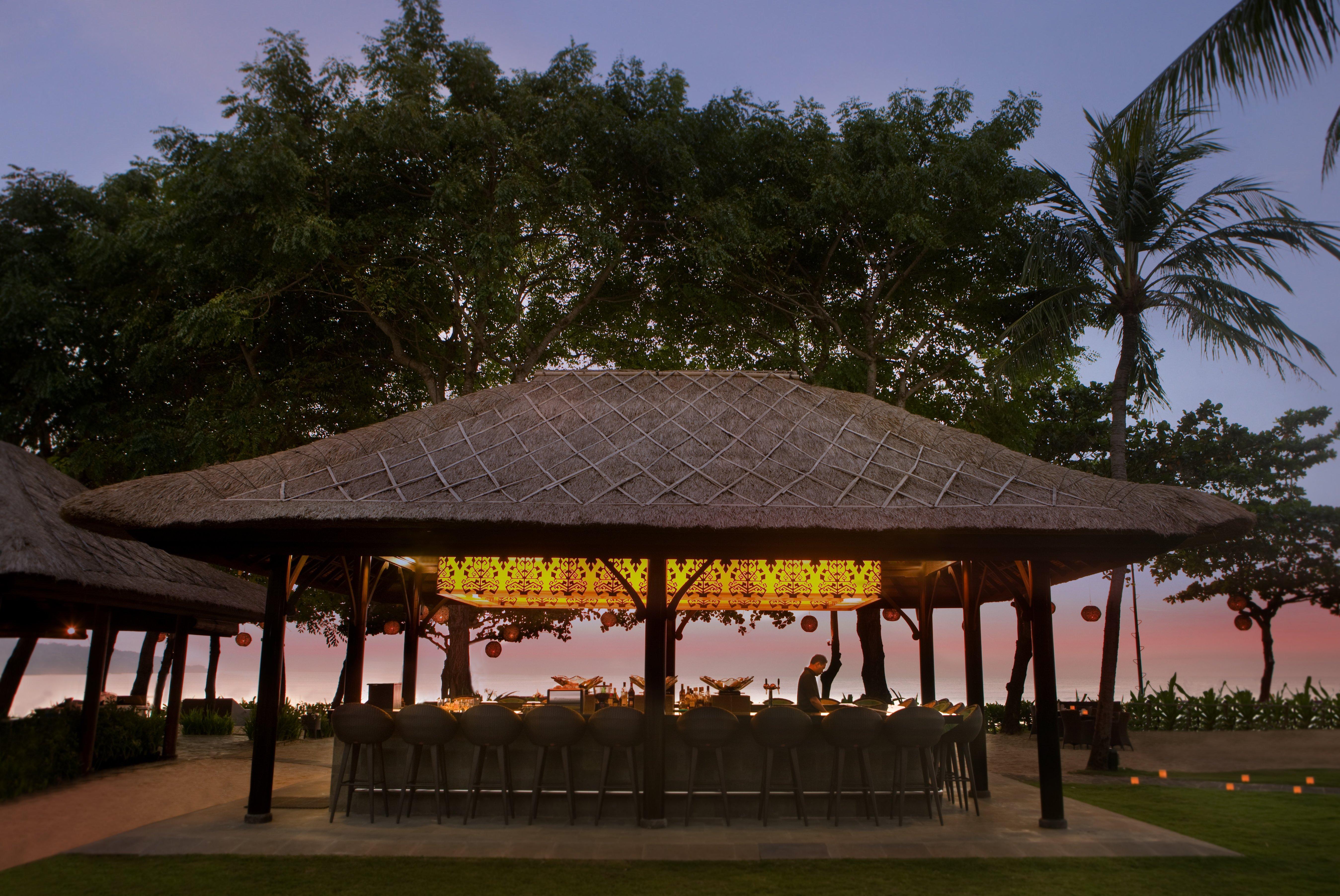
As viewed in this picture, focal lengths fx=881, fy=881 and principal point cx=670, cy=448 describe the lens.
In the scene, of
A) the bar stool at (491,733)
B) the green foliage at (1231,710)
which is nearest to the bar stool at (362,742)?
the bar stool at (491,733)

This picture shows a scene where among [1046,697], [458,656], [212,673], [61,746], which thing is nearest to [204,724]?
[212,673]

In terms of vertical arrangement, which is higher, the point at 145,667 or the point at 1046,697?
the point at 1046,697

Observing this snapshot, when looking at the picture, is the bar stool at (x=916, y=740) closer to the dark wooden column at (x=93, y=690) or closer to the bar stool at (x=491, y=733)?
the bar stool at (x=491, y=733)

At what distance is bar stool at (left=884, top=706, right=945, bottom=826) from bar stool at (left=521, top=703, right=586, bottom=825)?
2.58 metres

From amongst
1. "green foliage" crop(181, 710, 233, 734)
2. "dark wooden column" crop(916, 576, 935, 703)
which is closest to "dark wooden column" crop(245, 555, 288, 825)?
"dark wooden column" crop(916, 576, 935, 703)

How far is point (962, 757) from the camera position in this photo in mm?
8000

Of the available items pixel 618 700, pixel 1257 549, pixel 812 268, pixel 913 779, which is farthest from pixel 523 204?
pixel 1257 549

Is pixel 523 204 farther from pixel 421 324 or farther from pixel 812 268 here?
pixel 812 268

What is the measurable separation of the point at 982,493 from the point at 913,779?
2567mm

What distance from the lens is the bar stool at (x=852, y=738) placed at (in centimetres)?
720

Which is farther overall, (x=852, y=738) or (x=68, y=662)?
(x=68, y=662)

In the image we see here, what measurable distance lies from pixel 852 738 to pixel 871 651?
771 centimetres

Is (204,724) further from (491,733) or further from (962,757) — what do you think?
(962,757)

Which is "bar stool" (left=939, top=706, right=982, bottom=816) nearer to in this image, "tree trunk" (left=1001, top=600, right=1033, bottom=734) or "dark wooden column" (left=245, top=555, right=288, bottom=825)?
"dark wooden column" (left=245, top=555, right=288, bottom=825)
